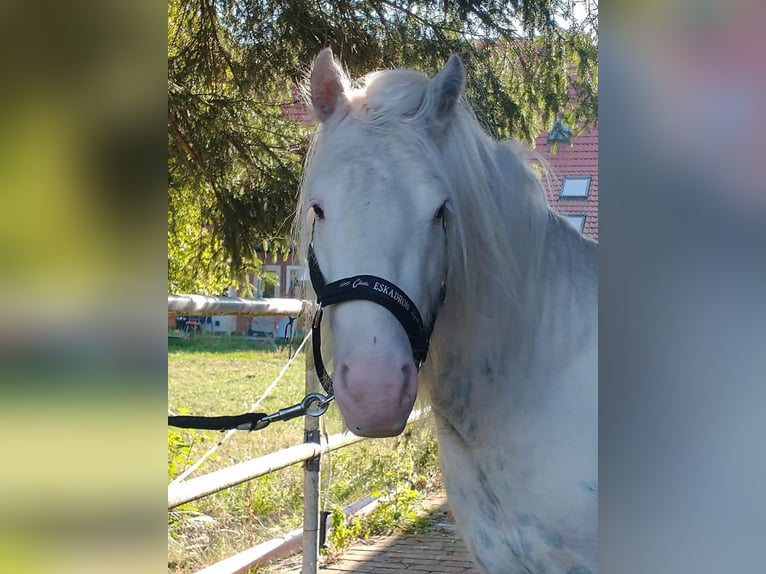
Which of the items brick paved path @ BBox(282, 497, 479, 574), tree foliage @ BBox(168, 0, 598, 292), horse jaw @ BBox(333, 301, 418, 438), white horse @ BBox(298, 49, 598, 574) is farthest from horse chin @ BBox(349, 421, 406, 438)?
brick paved path @ BBox(282, 497, 479, 574)

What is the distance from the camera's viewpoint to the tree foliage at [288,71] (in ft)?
9.43

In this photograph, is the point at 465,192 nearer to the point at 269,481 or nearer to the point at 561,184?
the point at 561,184

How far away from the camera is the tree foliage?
2.87m

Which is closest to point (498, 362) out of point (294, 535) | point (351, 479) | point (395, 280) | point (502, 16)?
point (395, 280)

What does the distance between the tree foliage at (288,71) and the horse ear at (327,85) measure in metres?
1.40

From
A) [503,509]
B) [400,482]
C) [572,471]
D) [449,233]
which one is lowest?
[400,482]

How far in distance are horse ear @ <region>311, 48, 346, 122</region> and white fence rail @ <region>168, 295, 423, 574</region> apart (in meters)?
1.12

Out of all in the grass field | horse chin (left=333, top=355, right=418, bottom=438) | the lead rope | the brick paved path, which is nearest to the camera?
horse chin (left=333, top=355, right=418, bottom=438)

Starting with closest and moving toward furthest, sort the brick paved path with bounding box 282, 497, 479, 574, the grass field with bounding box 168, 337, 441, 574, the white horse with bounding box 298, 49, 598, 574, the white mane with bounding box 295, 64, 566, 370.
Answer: the white horse with bounding box 298, 49, 598, 574, the white mane with bounding box 295, 64, 566, 370, the grass field with bounding box 168, 337, 441, 574, the brick paved path with bounding box 282, 497, 479, 574

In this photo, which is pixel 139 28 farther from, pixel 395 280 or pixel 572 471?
pixel 572 471

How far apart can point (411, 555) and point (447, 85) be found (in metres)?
3.00

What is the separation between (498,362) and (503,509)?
1.12 feet

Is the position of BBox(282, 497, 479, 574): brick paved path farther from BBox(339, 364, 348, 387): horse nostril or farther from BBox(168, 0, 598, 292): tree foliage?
BBox(339, 364, 348, 387): horse nostril

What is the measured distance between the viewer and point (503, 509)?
1646mm
